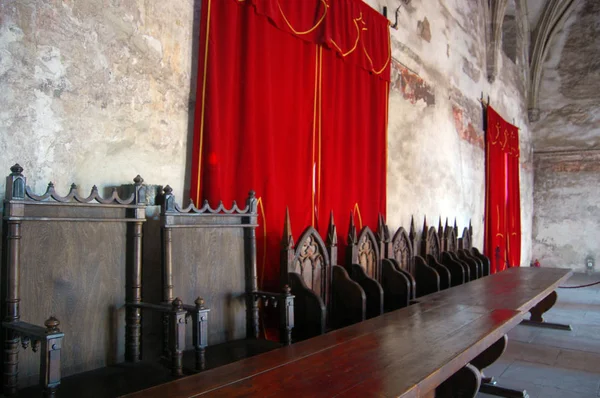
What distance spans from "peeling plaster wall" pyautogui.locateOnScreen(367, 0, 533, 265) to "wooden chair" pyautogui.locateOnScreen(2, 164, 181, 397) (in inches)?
155

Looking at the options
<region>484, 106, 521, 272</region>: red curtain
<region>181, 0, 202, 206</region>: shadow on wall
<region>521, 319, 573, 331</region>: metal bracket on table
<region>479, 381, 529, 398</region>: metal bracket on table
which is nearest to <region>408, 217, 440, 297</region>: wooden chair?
<region>479, 381, 529, 398</region>: metal bracket on table

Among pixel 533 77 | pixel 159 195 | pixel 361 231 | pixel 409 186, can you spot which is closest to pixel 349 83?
pixel 361 231

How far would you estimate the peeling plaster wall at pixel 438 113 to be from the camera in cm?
630

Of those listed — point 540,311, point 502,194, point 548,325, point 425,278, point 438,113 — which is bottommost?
point 548,325

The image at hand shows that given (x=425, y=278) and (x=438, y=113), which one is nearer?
(x=425, y=278)

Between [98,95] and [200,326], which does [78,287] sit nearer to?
[200,326]

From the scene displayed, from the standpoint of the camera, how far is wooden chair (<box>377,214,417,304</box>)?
15.3ft

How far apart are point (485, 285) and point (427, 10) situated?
13.3ft

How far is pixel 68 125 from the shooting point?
8.58 ft

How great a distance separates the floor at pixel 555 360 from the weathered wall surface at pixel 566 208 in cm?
660

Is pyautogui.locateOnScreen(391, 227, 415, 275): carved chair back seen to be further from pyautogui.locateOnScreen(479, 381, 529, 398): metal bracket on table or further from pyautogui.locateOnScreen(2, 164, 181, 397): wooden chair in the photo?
pyautogui.locateOnScreen(2, 164, 181, 397): wooden chair

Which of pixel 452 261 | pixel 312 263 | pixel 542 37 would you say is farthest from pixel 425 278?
pixel 542 37

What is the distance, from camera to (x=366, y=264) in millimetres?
4777

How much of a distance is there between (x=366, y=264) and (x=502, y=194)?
6.97 metres
